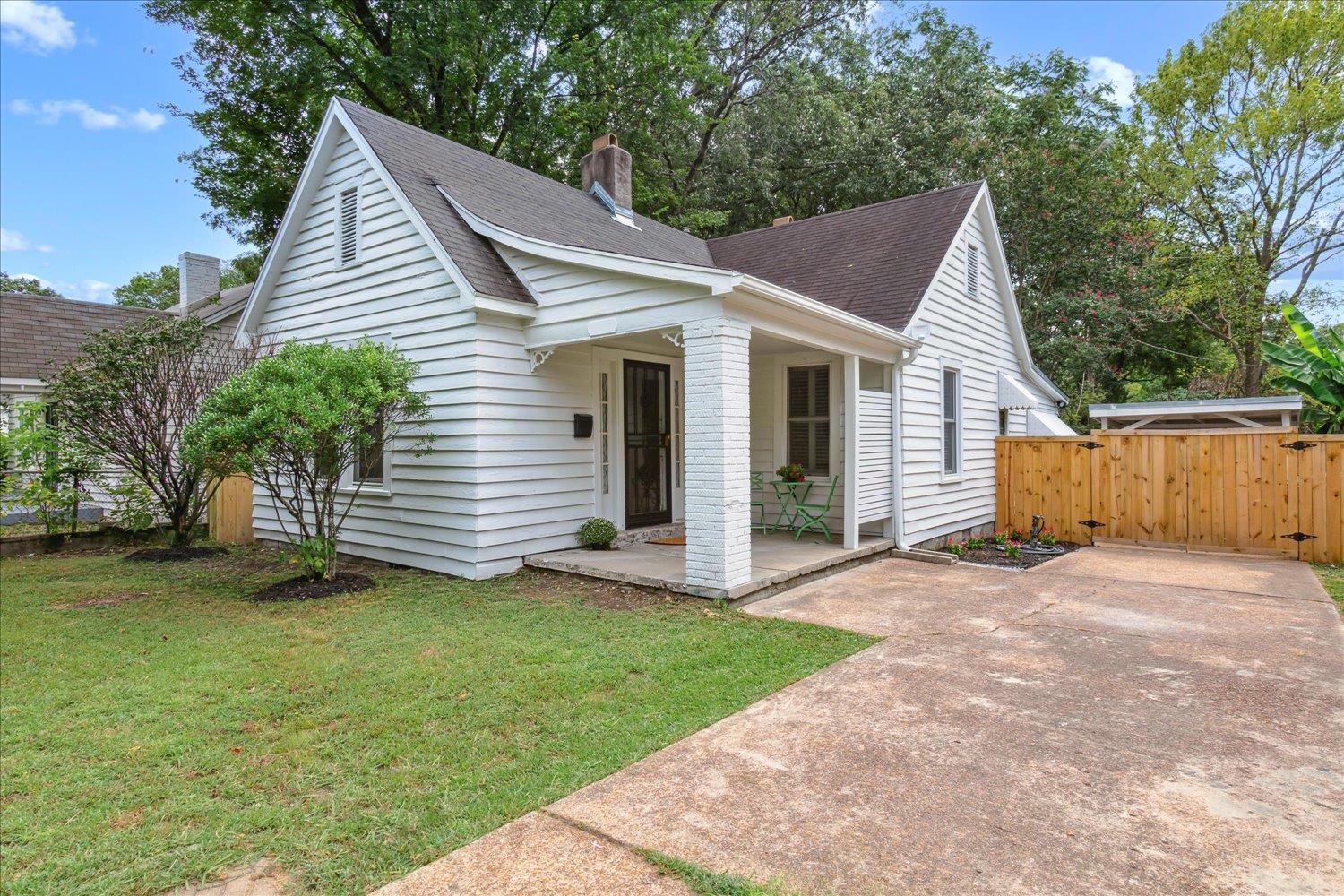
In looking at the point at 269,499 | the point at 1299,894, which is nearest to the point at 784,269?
the point at 269,499

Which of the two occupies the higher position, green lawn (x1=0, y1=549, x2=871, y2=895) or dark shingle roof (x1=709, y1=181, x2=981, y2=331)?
dark shingle roof (x1=709, y1=181, x2=981, y2=331)

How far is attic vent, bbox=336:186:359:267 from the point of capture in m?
8.59

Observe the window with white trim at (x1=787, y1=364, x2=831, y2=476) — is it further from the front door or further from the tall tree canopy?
the tall tree canopy

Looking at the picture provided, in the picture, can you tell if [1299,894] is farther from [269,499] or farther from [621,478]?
[269,499]

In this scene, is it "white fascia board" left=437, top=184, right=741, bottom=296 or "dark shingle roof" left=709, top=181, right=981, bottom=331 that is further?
"dark shingle roof" left=709, top=181, right=981, bottom=331

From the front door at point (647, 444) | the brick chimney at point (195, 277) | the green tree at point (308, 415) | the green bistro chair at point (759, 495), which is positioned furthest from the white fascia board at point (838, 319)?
the brick chimney at point (195, 277)

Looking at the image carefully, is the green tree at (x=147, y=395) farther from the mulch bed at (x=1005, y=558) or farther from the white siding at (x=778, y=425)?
the mulch bed at (x=1005, y=558)

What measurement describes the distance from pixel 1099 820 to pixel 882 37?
22.6m

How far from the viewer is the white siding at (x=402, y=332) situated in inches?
285

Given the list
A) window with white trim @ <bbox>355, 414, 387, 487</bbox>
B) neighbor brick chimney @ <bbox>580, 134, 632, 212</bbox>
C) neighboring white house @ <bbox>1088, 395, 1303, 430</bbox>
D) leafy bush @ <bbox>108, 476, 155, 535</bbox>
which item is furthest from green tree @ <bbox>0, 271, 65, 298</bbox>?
neighboring white house @ <bbox>1088, 395, 1303, 430</bbox>

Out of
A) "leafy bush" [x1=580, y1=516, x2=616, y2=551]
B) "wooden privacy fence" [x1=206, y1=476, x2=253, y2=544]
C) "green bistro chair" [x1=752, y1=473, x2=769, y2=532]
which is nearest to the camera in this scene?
"leafy bush" [x1=580, y1=516, x2=616, y2=551]

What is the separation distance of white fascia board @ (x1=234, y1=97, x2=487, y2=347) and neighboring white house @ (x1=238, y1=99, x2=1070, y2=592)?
0.10 ft

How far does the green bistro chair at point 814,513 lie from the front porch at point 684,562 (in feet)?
0.62

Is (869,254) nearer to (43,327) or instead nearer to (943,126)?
(943,126)
